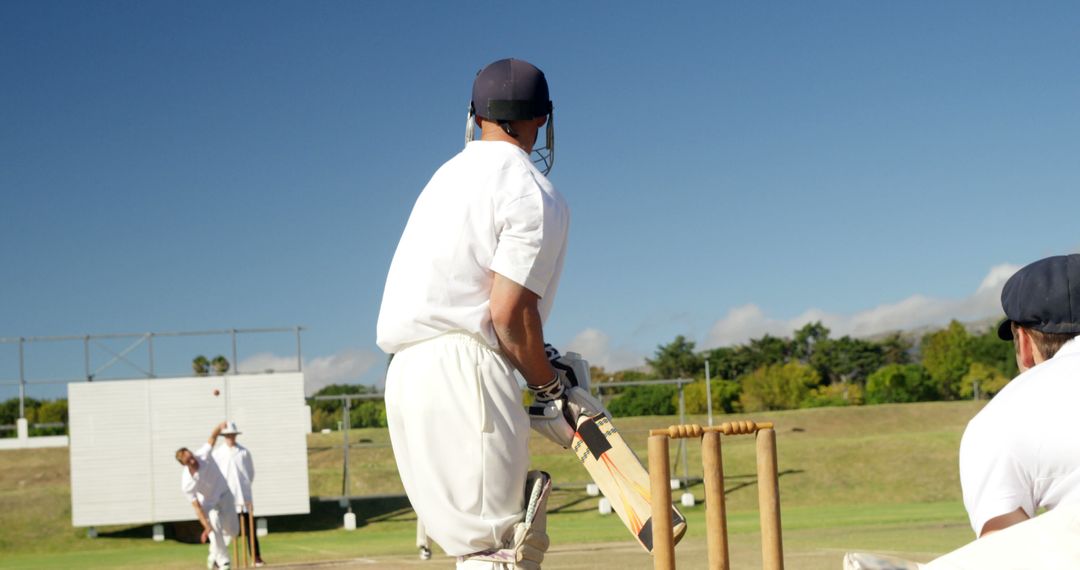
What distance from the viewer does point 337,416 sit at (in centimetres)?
4572

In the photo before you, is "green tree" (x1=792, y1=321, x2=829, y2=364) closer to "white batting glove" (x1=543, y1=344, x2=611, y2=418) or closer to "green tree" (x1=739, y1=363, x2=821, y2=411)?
"green tree" (x1=739, y1=363, x2=821, y2=411)

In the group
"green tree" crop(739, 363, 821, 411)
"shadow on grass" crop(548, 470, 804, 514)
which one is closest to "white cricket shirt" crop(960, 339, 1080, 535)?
"shadow on grass" crop(548, 470, 804, 514)

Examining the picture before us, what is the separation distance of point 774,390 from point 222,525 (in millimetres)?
43173

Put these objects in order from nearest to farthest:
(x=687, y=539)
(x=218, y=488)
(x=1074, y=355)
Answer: (x=1074, y=355), (x=218, y=488), (x=687, y=539)

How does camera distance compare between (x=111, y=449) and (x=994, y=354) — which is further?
(x=994, y=354)

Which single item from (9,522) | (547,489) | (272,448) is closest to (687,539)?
(272,448)

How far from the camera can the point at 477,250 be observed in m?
3.54

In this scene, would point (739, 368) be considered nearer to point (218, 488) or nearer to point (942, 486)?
point (942, 486)

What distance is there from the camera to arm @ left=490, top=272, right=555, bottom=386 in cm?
346

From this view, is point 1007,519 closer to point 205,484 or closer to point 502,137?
point 502,137

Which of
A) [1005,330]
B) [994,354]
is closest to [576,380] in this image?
[1005,330]

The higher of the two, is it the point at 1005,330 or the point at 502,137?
the point at 502,137

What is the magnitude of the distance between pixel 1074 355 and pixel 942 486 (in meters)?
31.3

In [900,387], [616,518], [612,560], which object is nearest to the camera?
[612,560]
